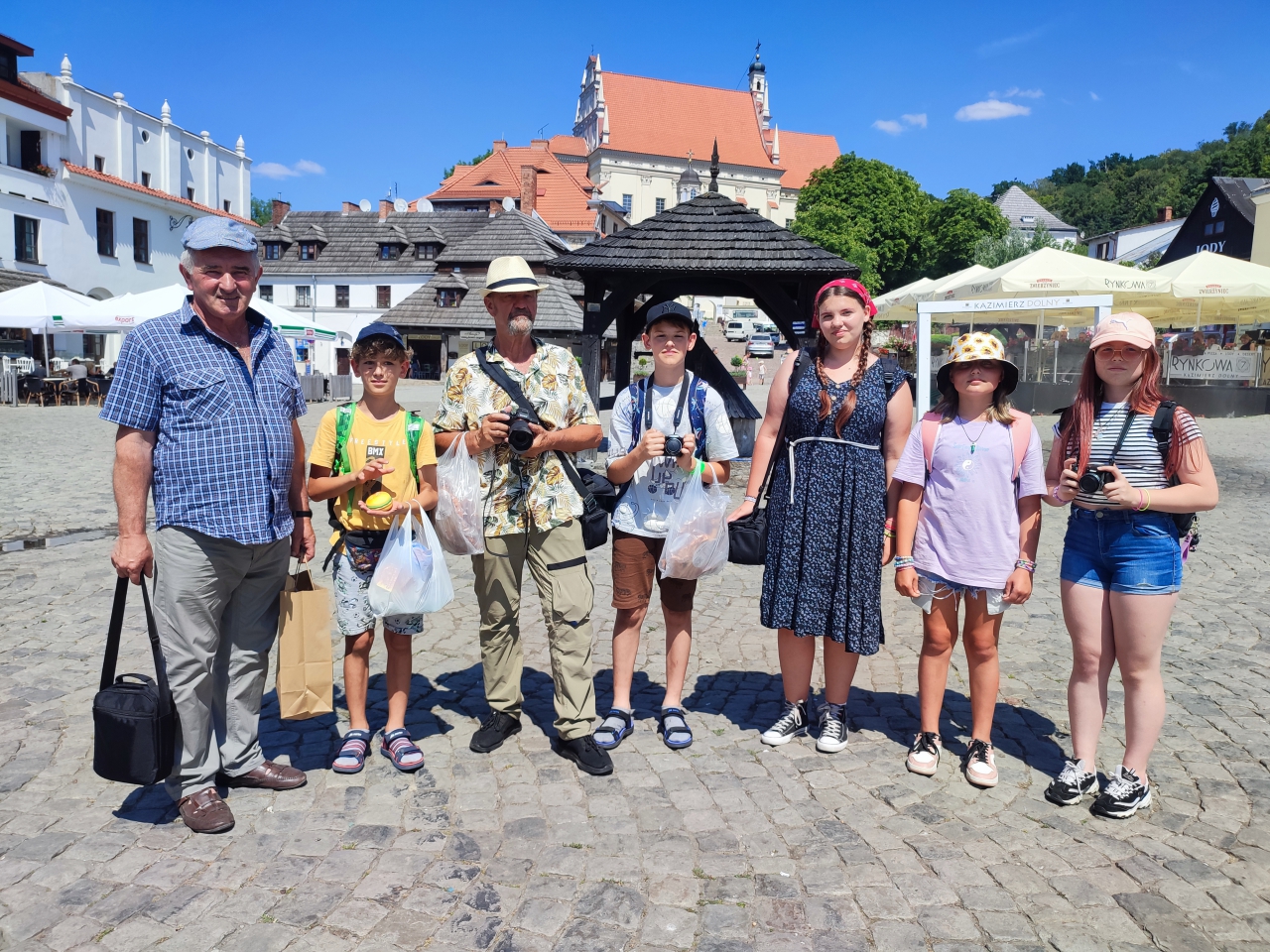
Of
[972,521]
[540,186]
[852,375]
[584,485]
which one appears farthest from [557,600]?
A: [540,186]

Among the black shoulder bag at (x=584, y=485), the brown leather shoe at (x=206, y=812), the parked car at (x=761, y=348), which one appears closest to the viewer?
the brown leather shoe at (x=206, y=812)

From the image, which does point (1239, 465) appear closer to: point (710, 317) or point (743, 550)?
point (743, 550)

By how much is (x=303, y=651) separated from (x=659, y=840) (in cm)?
154

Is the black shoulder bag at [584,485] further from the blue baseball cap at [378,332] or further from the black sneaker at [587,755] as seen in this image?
the black sneaker at [587,755]

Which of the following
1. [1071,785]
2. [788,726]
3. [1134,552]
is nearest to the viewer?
[1134,552]

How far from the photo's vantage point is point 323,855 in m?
3.13

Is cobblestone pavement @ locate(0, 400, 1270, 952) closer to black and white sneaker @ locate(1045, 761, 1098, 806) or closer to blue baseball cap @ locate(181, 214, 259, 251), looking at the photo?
black and white sneaker @ locate(1045, 761, 1098, 806)

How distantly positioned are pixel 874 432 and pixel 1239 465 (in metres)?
12.5

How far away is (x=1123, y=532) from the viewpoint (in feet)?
11.3

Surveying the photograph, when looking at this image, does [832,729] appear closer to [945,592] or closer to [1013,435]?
[945,592]

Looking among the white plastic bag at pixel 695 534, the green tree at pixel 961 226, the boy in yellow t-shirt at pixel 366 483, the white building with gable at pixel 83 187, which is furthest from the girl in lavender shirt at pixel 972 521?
the green tree at pixel 961 226

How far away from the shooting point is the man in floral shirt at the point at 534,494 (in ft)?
12.6

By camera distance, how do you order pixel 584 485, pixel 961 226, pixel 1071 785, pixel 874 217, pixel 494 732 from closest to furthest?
pixel 1071 785 → pixel 584 485 → pixel 494 732 → pixel 961 226 → pixel 874 217

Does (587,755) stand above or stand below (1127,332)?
below
